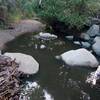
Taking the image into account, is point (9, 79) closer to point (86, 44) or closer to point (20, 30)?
point (86, 44)

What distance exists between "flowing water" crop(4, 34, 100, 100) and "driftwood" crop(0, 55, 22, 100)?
0.61 m

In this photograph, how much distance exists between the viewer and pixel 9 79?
7.94 m

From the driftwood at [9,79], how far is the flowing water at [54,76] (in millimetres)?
608

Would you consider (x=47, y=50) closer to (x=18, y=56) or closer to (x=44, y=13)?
(x=18, y=56)

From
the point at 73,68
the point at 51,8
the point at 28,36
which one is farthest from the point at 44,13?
the point at 73,68

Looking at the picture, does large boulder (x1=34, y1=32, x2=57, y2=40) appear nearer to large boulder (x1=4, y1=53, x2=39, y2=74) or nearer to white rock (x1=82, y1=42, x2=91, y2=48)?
white rock (x1=82, y1=42, x2=91, y2=48)

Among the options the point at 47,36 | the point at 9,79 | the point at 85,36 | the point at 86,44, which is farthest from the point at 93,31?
the point at 9,79

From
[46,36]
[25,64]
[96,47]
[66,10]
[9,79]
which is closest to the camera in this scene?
[9,79]

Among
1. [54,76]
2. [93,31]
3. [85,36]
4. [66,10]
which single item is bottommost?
[85,36]

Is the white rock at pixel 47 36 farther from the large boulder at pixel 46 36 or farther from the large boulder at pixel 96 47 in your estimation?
the large boulder at pixel 96 47

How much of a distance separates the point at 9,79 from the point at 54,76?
83.4 inches

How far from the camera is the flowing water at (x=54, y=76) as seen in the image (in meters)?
8.53

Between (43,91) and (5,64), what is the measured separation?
1.32 m

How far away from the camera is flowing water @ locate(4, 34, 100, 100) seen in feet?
28.0
